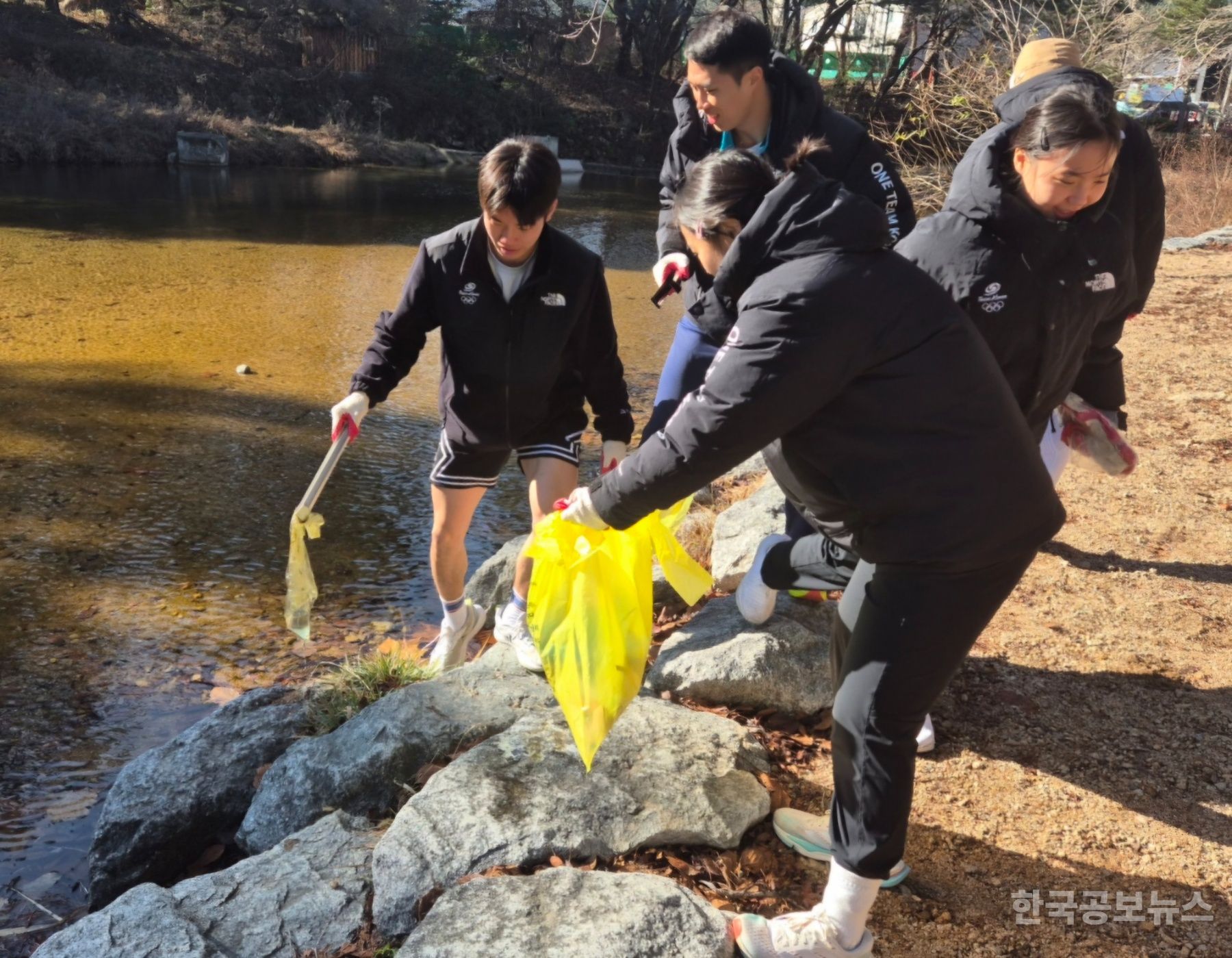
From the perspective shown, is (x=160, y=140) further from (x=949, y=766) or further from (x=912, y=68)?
(x=949, y=766)

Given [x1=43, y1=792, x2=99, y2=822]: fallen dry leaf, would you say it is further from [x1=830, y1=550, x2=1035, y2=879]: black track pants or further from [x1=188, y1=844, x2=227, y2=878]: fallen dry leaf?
[x1=830, y1=550, x2=1035, y2=879]: black track pants

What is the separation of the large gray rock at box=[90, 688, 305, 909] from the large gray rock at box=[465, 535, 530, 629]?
1099 mm

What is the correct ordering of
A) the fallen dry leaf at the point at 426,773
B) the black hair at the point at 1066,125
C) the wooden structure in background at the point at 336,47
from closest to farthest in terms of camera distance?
the black hair at the point at 1066,125 < the fallen dry leaf at the point at 426,773 < the wooden structure in background at the point at 336,47

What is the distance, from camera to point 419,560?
5.43 m

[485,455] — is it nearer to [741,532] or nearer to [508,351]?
[508,351]

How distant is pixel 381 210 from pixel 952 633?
663 inches

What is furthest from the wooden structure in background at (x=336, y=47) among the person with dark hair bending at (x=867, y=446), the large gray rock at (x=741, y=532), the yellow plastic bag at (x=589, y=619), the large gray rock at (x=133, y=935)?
the person with dark hair bending at (x=867, y=446)

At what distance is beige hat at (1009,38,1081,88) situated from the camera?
3510 millimetres

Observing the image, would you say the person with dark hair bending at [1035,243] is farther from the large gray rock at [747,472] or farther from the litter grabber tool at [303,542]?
the large gray rock at [747,472]

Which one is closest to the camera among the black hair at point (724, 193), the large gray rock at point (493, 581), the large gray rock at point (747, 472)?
the black hair at point (724, 193)

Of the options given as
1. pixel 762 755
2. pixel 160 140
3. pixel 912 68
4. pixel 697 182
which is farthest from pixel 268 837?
pixel 912 68

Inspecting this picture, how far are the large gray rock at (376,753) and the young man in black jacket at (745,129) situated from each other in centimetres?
103

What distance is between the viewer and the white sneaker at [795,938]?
7.38ft

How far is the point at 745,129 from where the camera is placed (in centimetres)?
348
